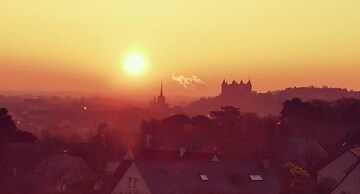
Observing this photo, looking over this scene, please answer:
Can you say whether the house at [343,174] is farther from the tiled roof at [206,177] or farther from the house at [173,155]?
the house at [173,155]

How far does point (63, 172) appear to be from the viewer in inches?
1577

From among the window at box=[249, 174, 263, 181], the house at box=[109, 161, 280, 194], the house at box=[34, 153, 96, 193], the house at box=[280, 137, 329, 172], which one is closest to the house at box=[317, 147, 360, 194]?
the window at box=[249, 174, 263, 181]

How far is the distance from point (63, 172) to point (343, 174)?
16.2 metres

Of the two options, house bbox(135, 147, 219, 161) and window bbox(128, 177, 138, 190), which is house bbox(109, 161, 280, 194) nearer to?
window bbox(128, 177, 138, 190)

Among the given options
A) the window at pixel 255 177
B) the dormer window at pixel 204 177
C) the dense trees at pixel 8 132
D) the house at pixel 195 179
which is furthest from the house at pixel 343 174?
the dense trees at pixel 8 132

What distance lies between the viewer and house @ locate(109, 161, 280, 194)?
102ft

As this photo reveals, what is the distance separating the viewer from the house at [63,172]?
122ft

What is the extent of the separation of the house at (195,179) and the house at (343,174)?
314 cm

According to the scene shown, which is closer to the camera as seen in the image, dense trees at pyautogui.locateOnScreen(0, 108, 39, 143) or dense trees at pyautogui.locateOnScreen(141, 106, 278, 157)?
dense trees at pyautogui.locateOnScreen(0, 108, 39, 143)

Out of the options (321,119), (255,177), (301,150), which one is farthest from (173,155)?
(321,119)

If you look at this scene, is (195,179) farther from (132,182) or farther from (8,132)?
(8,132)

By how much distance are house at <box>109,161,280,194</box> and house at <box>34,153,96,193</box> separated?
3.10 m

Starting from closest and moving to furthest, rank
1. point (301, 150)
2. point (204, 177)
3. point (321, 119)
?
point (204, 177), point (301, 150), point (321, 119)

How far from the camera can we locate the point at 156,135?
75.8 meters
